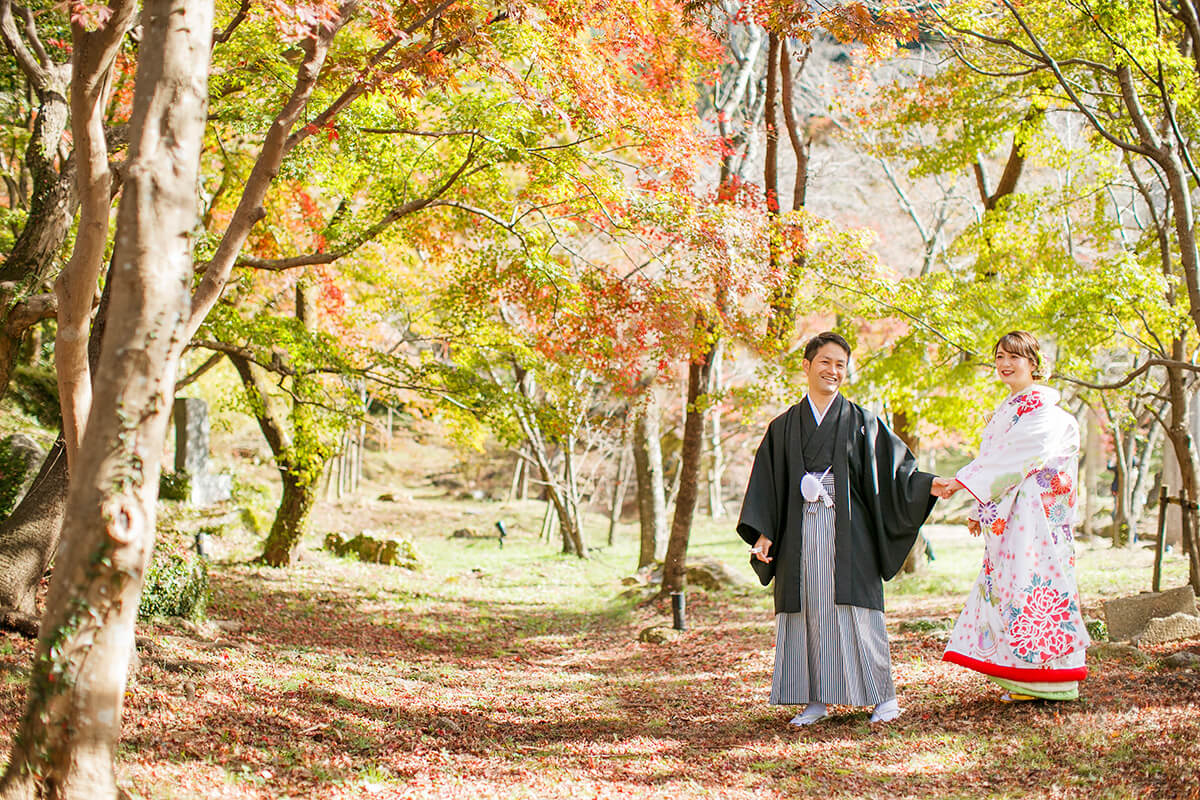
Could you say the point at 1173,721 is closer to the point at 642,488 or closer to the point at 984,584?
the point at 984,584

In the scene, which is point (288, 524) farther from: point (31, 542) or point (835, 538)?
point (835, 538)

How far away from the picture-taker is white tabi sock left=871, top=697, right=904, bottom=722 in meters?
4.46

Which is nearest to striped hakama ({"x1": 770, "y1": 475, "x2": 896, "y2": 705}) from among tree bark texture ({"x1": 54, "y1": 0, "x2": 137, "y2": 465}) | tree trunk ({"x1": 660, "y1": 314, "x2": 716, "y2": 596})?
tree bark texture ({"x1": 54, "y1": 0, "x2": 137, "y2": 465})

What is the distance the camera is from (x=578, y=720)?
4934 mm

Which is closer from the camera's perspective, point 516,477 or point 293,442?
point 293,442

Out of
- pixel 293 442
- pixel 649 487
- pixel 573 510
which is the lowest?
pixel 573 510

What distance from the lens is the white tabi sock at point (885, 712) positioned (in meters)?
4.46

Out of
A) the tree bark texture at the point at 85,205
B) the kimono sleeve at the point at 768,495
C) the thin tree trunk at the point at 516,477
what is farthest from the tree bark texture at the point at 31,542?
the thin tree trunk at the point at 516,477

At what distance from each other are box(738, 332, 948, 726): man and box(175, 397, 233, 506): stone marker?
10727mm

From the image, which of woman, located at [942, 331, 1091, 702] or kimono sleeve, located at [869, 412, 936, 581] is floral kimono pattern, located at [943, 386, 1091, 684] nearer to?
woman, located at [942, 331, 1091, 702]

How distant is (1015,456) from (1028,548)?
0.45m

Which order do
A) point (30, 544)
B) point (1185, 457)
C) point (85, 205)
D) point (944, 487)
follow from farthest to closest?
point (1185, 457), point (30, 544), point (944, 487), point (85, 205)

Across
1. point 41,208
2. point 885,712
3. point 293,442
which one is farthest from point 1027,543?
point 293,442

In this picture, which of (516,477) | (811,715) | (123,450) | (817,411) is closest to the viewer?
(123,450)
